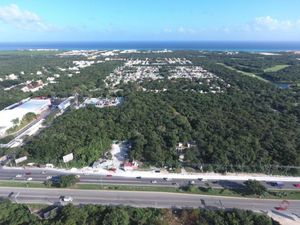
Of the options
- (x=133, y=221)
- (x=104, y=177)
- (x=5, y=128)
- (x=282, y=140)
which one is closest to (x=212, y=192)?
(x=133, y=221)

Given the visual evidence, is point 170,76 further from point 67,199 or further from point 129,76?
point 67,199

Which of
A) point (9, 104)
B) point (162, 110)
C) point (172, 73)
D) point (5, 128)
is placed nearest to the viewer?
point (5, 128)

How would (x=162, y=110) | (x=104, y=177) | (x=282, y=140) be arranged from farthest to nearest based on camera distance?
(x=162, y=110)
(x=282, y=140)
(x=104, y=177)

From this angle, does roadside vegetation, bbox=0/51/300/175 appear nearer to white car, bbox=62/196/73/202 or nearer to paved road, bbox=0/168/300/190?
paved road, bbox=0/168/300/190

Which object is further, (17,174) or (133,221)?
(17,174)

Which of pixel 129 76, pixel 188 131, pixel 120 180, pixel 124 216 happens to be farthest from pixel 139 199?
pixel 129 76

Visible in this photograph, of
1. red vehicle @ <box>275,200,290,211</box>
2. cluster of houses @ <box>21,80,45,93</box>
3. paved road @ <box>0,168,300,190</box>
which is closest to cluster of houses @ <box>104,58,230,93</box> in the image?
cluster of houses @ <box>21,80,45,93</box>

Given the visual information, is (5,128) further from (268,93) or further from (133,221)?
(268,93)

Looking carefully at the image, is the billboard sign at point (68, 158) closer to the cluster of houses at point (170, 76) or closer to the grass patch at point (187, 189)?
the grass patch at point (187, 189)
